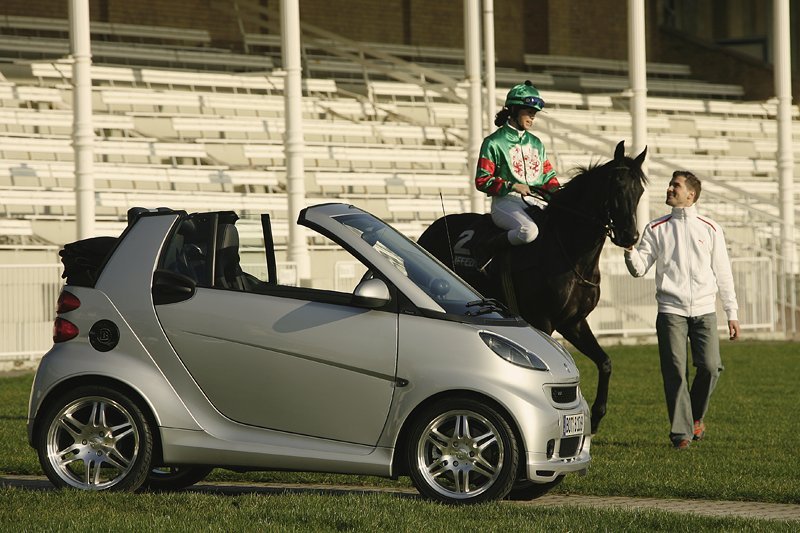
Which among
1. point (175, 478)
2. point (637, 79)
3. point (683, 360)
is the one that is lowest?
point (175, 478)

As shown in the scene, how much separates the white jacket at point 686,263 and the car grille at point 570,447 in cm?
314

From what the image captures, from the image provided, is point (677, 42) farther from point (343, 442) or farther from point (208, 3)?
point (343, 442)

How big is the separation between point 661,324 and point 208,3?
84.5 feet

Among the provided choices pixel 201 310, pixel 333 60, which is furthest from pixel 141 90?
pixel 201 310

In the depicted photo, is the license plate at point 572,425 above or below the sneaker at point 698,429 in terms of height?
above

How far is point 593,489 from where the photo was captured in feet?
30.0

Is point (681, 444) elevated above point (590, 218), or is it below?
below

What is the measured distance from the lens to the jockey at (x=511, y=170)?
1164cm

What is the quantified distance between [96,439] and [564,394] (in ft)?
8.28

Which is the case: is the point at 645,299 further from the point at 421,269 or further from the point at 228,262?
the point at 228,262

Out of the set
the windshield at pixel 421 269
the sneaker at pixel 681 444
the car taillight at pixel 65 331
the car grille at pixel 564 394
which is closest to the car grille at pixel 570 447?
the car grille at pixel 564 394

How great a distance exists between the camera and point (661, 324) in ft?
37.0

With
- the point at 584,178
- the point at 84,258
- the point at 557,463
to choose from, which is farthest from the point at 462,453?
the point at 584,178

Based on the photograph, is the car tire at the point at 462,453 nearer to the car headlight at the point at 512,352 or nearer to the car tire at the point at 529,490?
the car headlight at the point at 512,352
